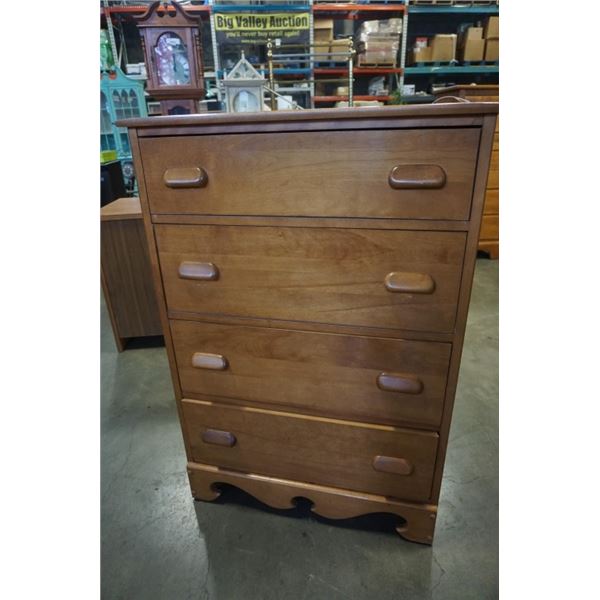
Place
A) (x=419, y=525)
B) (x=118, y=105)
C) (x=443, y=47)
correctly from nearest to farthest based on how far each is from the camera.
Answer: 1. (x=419, y=525)
2. (x=118, y=105)
3. (x=443, y=47)

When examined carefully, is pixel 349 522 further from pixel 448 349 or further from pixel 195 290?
pixel 195 290

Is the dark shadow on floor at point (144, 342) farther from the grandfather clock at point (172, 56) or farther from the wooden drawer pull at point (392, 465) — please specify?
the wooden drawer pull at point (392, 465)

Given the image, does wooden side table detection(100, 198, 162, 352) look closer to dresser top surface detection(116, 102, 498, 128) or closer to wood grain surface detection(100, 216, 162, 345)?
wood grain surface detection(100, 216, 162, 345)

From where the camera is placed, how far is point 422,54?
3.44 metres

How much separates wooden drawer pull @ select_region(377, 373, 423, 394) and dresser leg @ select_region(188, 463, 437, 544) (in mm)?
360

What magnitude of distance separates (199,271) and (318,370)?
38 centimetres

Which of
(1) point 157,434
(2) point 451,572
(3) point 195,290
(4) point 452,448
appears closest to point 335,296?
(3) point 195,290

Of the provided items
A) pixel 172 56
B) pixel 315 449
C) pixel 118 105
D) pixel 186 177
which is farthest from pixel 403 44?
pixel 315 449

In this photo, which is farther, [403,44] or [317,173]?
[403,44]

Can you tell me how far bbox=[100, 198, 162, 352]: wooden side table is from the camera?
1784 mm

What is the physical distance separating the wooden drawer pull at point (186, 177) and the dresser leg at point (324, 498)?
83 cm

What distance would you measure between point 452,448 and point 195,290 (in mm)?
1108

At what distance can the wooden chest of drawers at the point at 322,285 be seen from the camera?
0.71 meters

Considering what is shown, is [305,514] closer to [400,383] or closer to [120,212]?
[400,383]
